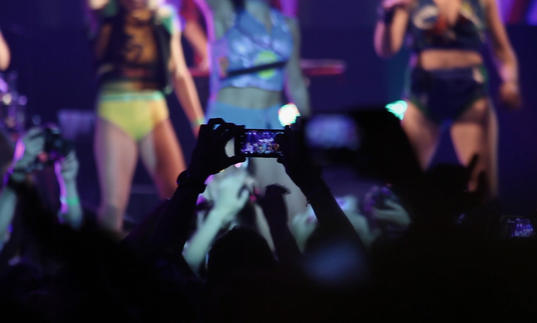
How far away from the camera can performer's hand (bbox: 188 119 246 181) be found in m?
1.52

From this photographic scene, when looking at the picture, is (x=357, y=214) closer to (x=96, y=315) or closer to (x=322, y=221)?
(x=322, y=221)

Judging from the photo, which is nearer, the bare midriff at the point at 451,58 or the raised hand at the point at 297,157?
the raised hand at the point at 297,157

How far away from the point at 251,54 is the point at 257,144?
2.18m

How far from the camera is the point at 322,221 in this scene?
1.36 metres

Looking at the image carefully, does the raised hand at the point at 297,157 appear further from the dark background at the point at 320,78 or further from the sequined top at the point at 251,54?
the dark background at the point at 320,78

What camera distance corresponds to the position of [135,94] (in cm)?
416

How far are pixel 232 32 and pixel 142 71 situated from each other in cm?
82

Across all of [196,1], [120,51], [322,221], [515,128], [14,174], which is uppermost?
[196,1]

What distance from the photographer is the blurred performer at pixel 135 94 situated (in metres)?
4.11

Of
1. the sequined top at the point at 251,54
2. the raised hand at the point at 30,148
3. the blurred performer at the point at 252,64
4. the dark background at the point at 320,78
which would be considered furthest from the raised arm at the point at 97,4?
the raised hand at the point at 30,148

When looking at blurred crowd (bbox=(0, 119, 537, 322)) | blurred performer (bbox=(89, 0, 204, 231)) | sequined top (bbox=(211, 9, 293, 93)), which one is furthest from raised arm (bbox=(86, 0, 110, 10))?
blurred crowd (bbox=(0, 119, 537, 322))

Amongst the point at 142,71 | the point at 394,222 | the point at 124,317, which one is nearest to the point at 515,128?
the point at 394,222

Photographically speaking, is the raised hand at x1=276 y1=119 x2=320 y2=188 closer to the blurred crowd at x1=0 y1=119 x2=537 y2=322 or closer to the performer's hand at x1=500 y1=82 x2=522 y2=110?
the blurred crowd at x1=0 y1=119 x2=537 y2=322

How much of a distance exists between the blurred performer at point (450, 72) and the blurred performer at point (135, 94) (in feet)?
5.18
